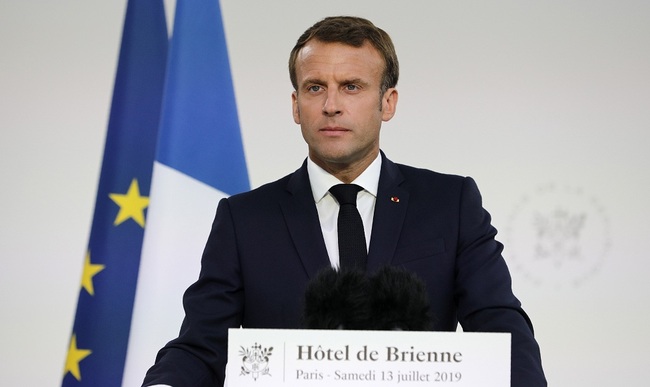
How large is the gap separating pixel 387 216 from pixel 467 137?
67.1 inches

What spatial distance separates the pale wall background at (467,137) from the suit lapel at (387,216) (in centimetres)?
150

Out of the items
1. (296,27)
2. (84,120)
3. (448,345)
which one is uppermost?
(296,27)

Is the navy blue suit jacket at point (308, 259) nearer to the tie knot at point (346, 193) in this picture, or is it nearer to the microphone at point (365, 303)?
the tie knot at point (346, 193)

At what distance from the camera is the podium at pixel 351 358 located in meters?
1.41

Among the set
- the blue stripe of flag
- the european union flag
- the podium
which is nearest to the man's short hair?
the podium

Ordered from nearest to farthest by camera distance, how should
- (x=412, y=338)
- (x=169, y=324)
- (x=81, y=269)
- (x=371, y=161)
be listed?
(x=412, y=338) < (x=371, y=161) < (x=169, y=324) < (x=81, y=269)

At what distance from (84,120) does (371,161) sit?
186 cm

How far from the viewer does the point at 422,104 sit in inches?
152

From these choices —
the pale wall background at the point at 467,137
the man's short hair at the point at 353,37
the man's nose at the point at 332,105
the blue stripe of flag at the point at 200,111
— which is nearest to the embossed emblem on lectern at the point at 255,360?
the man's nose at the point at 332,105

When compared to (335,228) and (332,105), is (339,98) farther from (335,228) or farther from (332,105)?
(335,228)

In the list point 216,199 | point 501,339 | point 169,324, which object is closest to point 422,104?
point 216,199

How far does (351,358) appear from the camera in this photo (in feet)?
4.66

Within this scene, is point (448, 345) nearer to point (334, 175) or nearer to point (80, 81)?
point (334, 175)

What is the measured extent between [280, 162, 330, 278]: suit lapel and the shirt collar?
0.02m
